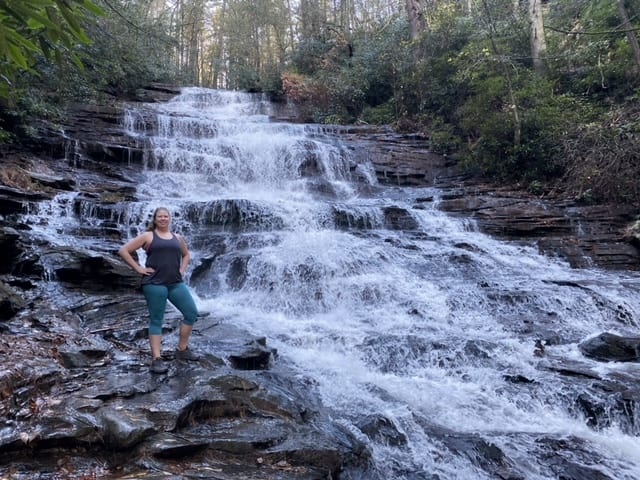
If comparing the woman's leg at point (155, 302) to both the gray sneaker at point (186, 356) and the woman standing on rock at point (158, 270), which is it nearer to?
the woman standing on rock at point (158, 270)

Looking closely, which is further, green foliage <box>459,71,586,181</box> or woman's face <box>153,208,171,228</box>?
green foliage <box>459,71,586,181</box>

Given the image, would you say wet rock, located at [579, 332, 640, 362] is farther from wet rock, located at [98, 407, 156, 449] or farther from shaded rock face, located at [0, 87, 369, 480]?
wet rock, located at [98, 407, 156, 449]

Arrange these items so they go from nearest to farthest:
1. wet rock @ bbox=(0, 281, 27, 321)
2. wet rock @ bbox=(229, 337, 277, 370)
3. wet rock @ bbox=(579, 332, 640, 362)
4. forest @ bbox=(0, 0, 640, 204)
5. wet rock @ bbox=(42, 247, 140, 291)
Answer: wet rock @ bbox=(229, 337, 277, 370), wet rock @ bbox=(0, 281, 27, 321), wet rock @ bbox=(579, 332, 640, 362), wet rock @ bbox=(42, 247, 140, 291), forest @ bbox=(0, 0, 640, 204)

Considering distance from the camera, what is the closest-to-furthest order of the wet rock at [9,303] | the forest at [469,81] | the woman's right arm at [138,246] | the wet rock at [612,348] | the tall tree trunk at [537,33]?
the woman's right arm at [138,246] → the wet rock at [9,303] → the wet rock at [612,348] → the forest at [469,81] → the tall tree trunk at [537,33]

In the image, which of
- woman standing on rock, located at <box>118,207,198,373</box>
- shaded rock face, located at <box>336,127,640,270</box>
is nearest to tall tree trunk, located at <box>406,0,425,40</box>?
shaded rock face, located at <box>336,127,640,270</box>

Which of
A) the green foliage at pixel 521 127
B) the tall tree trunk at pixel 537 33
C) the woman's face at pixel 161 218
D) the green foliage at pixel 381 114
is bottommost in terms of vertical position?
the woman's face at pixel 161 218

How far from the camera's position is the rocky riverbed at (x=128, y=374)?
320cm

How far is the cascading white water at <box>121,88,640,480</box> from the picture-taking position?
464 centimetres

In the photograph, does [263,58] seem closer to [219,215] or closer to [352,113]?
[352,113]

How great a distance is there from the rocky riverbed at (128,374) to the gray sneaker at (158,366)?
0.09 metres

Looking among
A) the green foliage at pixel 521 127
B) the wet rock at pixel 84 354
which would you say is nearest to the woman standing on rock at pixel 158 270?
the wet rock at pixel 84 354

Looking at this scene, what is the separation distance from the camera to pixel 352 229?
11.5m

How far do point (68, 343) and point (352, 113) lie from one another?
17.8 meters

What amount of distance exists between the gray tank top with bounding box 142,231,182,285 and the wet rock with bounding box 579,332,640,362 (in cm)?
556
